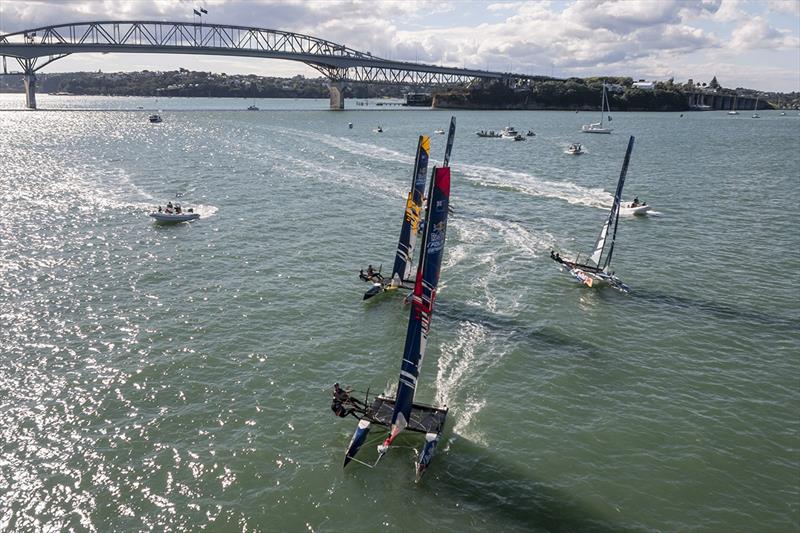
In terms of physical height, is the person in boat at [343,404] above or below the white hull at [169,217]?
below

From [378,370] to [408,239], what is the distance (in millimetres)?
12584

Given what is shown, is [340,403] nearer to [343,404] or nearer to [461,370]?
[343,404]

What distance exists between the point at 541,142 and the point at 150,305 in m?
133

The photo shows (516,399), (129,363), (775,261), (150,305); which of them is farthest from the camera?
(775,261)

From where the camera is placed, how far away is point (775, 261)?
175 feet

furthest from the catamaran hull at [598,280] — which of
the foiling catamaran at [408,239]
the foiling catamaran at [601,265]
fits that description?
the foiling catamaran at [408,239]

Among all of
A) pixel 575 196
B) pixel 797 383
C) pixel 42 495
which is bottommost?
pixel 42 495

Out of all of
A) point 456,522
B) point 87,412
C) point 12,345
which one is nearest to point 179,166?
point 12,345

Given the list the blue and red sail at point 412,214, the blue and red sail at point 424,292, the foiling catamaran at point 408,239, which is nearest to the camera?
the blue and red sail at point 424,292

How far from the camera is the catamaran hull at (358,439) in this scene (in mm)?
25203

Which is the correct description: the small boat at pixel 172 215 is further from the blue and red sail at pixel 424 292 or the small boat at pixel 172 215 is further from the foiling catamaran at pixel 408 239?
the blue and red sail at pixel 424 292

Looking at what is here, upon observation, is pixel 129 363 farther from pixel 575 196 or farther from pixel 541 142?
pixel 541 142

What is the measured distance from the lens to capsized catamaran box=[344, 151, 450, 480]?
23.1m

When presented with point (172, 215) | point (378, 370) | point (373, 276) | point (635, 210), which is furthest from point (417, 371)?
point (635, 210)
